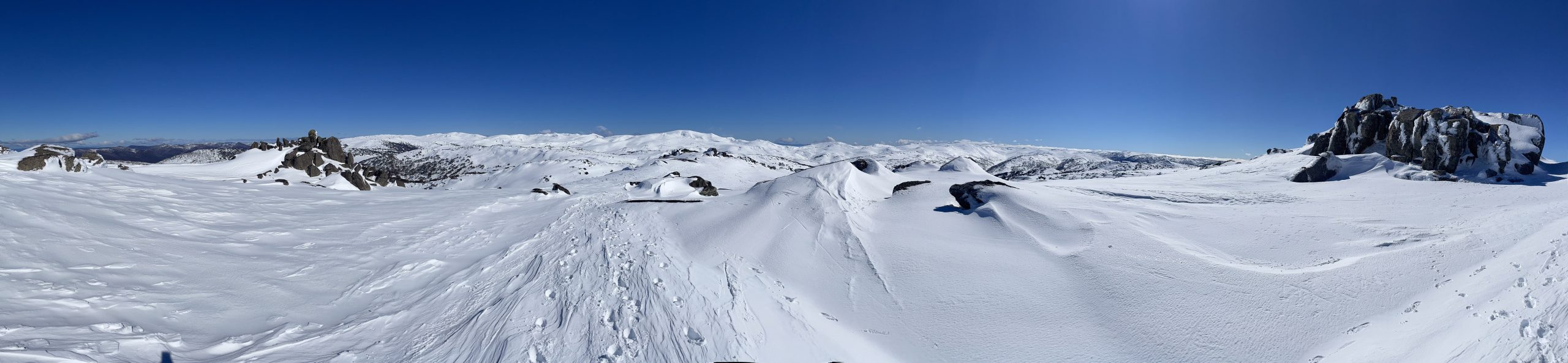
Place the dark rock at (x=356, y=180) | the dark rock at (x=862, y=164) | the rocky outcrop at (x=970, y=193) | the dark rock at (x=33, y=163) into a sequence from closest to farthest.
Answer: the dark rock at (x=33, y=163) → the rocky outcrop at (x=970, y=193) → the dark rock at (x=862, y=164) → the dark rock at (x=356, y=180)

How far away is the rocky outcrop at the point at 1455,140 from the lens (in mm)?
21609

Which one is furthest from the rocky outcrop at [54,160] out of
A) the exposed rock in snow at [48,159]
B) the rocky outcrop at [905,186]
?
the rocky outcrop at [905,186]

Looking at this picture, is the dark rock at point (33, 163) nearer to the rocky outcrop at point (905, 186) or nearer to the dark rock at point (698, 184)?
the dark rock at point (698, 184)

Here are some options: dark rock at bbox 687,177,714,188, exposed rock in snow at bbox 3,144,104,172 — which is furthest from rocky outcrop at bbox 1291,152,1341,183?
exposed rock in snow at bbox 3,144,104,172

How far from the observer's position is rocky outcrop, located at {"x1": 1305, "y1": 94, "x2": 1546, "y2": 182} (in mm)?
21609

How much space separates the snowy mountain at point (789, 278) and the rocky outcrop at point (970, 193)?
0.08m

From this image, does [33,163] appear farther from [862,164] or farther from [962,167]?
[962,167]

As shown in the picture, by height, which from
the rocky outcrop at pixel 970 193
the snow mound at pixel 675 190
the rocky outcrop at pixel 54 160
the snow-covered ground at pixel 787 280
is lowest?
the snow-covered ground at pixel 787 280

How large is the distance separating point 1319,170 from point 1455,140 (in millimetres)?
5656

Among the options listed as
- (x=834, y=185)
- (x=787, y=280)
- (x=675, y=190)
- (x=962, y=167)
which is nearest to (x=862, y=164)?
(x=834, y=185)

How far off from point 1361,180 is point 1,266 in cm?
4103

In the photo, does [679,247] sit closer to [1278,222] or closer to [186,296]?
[186,296]

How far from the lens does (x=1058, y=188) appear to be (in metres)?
18.4

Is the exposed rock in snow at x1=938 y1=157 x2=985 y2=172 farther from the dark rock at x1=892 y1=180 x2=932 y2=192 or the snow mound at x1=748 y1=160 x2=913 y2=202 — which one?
the dark rock at x1=892 y1=180 x2=932 y2=192
